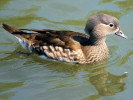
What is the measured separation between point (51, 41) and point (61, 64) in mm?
674

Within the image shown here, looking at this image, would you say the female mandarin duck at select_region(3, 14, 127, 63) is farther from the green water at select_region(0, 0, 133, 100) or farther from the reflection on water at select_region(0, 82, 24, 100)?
the reflection on water at select_region(0, 82, 24, 100)

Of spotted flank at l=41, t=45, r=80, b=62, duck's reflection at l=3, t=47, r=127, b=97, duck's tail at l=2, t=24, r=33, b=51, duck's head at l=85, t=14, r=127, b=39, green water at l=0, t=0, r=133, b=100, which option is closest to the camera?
green water at l=0, t=0, r=133, b=100

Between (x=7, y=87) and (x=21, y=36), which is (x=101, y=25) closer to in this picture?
(x=21, y=36)

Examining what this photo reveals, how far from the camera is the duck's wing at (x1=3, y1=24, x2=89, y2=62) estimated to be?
7.47 meters

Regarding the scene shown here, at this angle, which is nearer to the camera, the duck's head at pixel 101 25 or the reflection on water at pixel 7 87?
the reflection on water at pixel 7 87

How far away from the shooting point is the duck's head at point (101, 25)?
23.6ft

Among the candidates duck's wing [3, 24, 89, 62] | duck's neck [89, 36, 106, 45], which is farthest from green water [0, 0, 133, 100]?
duck's neck [89, 36, 106, 45]

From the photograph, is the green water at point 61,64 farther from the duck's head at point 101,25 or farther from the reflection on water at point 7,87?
the duck's head at point 101,25

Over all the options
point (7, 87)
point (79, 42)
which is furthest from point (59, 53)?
point (7, 87)

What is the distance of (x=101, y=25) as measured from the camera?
7305 millimetres

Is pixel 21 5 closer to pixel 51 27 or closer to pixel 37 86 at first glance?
pixel 51 27

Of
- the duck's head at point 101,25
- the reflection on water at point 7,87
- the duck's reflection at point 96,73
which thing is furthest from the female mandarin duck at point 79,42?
the reflection on water at point 7,87

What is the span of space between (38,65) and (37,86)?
3.54 feet

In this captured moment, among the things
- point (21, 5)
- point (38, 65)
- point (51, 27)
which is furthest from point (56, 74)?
point (21, 5)
